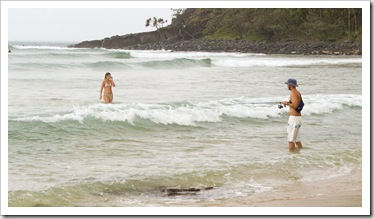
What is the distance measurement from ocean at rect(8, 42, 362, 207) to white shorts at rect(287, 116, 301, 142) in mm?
170

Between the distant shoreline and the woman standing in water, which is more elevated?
the distant shoreline

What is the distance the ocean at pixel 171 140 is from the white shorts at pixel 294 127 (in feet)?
0.56

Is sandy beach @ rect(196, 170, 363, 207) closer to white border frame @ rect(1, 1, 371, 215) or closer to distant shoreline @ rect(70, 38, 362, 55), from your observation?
white border frame @ rect(1, 1, 371, 215)

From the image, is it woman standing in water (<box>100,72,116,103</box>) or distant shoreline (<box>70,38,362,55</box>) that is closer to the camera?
woman standing in water (<box>100,72,116,103</box>)

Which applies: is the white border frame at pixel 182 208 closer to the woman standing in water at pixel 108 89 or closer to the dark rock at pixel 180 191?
the dark rock at pixel 180 191

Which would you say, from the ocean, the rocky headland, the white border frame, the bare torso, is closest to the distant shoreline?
the rocky headland

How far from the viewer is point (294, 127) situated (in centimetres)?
700

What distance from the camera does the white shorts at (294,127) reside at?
22.7 feet

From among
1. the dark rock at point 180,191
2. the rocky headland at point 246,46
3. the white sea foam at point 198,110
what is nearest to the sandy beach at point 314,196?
the dark rock at point 180,191

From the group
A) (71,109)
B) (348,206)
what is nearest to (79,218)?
(348,206)

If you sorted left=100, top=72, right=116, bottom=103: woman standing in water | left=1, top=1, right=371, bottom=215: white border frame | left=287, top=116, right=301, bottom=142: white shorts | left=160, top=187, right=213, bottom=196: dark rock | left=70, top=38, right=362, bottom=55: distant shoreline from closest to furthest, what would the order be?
left=1, top=1, right=371, bottom=215: white border frame
left=160, top=187, right=213, bottom=196: dark rock
left=287, top=116, right=301, bottom=142: white shorts
left=100, top=72, right=116, bottom=103: woman standing in water
left=70, top=38, right=362, bottom=55: distant shoreline

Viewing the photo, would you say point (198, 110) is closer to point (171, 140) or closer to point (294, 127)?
point (171, 140)

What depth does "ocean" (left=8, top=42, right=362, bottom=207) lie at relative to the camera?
5.54m

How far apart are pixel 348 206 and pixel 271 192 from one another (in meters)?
0.76
